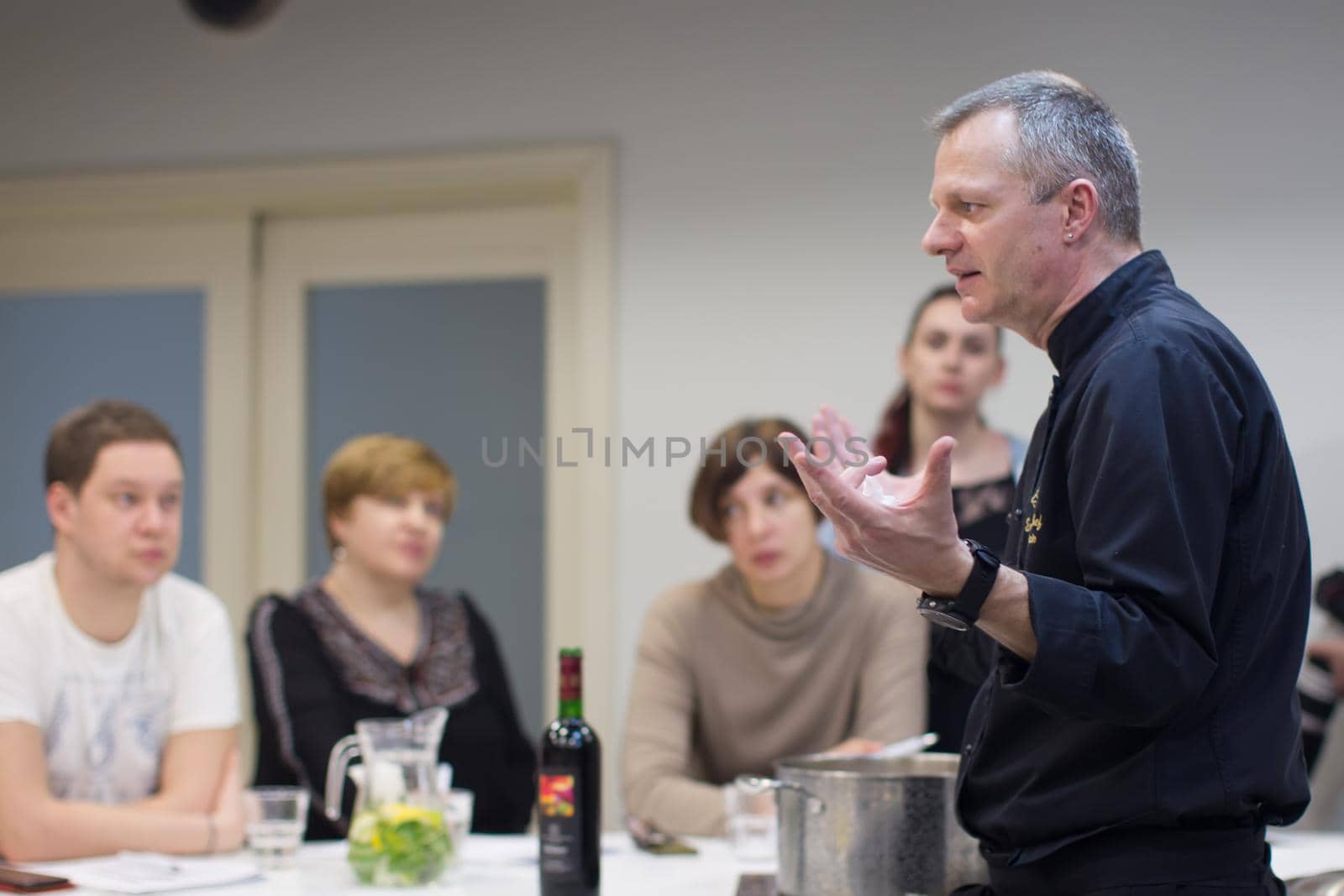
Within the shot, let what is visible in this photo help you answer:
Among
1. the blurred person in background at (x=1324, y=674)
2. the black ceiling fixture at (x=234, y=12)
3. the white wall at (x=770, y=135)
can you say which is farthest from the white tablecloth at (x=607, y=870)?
the black ceiling fixture at (x=234, y=12)

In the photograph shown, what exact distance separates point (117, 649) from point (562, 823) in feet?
3.11

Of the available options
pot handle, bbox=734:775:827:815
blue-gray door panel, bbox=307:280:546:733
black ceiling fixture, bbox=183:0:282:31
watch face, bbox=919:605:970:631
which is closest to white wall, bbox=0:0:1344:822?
black ceiling fixture, bbox=183:0:282:31

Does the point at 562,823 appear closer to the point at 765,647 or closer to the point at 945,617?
the point at 945,617

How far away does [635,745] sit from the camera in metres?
2.49

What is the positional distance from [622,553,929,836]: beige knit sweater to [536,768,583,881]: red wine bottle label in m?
0.88

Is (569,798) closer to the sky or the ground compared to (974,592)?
closer to the ground

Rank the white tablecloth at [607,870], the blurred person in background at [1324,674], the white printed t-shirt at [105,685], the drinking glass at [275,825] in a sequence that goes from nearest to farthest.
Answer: the white tablecloth at [607,870]
the drinking glass at [275,825]
the white printed t-shirt at [105,685]
the blurred person in background at [1324,674]

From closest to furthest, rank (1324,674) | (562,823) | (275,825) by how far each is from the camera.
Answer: (562,823) → (275,825) → (1324,674)

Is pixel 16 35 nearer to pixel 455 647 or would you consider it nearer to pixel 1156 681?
pixel 455 647

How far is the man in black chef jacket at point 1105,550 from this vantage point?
107 cm

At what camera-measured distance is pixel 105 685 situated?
7.14 feet

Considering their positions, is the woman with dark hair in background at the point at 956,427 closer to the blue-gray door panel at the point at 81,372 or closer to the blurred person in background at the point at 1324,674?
the blurred person in background at the point at 1324,674

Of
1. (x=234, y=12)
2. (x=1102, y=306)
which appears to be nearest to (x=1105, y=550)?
(x=1102, y=306)

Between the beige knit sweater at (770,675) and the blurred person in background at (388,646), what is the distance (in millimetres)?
440
